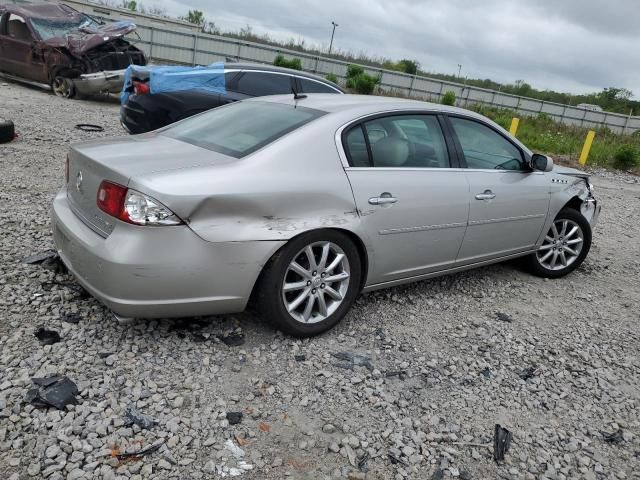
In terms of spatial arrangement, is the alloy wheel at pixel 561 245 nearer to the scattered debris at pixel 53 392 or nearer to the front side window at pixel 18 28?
the scattered debris at pixel 53 392

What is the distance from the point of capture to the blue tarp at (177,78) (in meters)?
8.13

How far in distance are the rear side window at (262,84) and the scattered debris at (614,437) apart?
7.15 metres

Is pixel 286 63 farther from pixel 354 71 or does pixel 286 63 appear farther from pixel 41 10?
pixel 41 10

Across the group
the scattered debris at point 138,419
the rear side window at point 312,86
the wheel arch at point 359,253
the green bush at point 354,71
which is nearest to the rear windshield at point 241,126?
the wheel arch at point 359,253

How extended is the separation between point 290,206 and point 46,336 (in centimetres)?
158

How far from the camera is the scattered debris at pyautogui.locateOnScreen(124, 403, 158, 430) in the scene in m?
2.56

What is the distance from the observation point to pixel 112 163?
10.1ft

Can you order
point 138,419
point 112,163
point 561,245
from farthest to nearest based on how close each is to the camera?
point 561,245 < point 112,163 < point 138,419

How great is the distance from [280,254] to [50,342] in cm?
138

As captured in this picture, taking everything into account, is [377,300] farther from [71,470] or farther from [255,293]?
[71,470]

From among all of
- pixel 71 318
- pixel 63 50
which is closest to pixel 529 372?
pixel 71 318

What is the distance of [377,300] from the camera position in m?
4.24

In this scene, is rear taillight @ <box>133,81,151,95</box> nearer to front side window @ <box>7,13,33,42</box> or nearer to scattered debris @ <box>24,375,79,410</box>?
scattered debris @ <box>24,375,79,410</box>

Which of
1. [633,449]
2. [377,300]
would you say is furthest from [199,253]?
[633,449]
